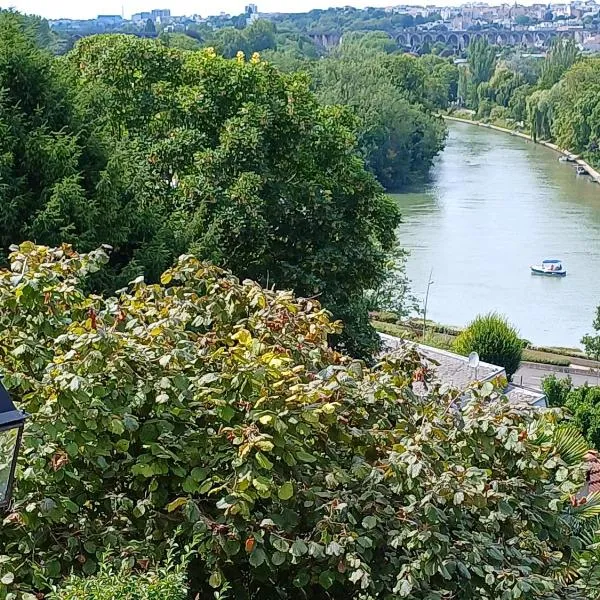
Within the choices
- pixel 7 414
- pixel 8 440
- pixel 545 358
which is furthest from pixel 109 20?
pixel 7 414

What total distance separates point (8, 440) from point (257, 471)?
4.24ft

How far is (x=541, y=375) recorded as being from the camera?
21.4 m

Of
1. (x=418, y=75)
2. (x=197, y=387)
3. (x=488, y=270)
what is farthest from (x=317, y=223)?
(x=418, y=75)

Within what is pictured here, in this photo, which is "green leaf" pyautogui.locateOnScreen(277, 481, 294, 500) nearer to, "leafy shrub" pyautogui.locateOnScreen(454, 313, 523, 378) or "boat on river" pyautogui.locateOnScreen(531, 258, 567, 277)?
"leafy shrub" pyautogui.locateOnScreen(454, 313, 523, 378)

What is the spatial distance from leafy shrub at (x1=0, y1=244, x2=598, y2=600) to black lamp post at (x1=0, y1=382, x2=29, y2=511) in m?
0.82

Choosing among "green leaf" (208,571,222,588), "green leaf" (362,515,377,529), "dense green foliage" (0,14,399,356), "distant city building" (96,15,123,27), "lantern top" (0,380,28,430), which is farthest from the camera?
"distant city building" (96,15,123,27)

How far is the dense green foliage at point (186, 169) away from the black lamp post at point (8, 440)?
19.8 ft

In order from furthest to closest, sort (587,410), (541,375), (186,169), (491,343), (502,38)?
Result: 1. (502,38)
2. (541,375)
3. (491,343)
4. (587,410)
5. (186,169)

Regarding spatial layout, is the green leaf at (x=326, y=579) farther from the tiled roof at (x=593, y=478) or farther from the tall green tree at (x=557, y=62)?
the tall green tree at (x=557, y=62)

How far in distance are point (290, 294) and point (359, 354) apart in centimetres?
687

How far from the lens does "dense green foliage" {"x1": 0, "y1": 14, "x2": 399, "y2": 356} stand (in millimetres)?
8586

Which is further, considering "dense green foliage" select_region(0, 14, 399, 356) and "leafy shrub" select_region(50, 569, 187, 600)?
"dense green foliage" select_region(0, 14, 399, 356)

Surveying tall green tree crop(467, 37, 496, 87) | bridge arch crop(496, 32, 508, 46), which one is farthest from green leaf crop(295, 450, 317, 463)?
bridge arch crop(496, 32, 508, 46)

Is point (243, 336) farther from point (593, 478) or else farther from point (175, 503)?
point (593, 478)
